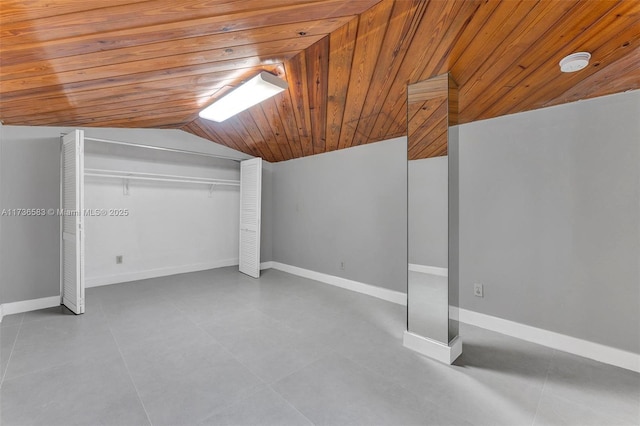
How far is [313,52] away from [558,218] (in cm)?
256

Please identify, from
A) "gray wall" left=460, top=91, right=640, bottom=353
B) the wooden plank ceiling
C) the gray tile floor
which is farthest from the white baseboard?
the wooden plank ceiling

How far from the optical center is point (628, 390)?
197cm

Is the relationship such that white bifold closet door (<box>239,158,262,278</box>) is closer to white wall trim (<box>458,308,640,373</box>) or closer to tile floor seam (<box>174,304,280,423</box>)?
tile floor seam (<box>174,304,280,423</box>)

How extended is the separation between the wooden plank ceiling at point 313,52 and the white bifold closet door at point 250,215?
1815 mm

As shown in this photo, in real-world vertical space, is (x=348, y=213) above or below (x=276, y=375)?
above

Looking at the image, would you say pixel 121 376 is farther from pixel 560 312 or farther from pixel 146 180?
pixel 560 312

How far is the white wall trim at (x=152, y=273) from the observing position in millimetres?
4176

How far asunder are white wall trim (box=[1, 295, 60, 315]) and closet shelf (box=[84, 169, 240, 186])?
172 cm

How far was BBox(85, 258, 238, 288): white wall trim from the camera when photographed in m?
4.18

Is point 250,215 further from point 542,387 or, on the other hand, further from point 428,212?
point 542,387

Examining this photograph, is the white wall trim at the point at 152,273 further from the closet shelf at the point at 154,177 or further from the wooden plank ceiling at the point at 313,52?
the wooden plank ceiling at the point at 313,52

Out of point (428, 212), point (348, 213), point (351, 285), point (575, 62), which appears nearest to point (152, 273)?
point (351, 285)

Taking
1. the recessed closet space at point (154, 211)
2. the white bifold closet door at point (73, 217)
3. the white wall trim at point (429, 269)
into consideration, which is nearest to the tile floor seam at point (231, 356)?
the white bifold closet door at point (73, 217)

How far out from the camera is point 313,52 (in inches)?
84.5
